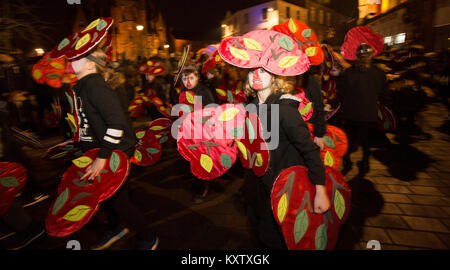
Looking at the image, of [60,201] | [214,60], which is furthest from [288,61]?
[214,60]

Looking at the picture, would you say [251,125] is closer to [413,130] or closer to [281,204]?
[281,204]

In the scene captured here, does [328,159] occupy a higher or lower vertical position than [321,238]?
higher

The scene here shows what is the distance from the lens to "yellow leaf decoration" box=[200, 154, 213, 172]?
1955 millimetres

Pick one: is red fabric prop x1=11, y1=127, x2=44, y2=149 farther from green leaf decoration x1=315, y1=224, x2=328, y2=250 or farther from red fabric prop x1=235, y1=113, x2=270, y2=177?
green leaf decoration x1=315, y1=224, x2=328, y2=250

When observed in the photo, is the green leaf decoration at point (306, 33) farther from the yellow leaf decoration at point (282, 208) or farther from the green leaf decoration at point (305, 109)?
the yellow leaf decoration at point (282, 208)

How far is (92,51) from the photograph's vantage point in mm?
1948

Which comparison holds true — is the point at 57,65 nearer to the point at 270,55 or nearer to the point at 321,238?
the point at 270,55

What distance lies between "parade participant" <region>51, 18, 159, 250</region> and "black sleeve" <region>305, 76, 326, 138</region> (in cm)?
175

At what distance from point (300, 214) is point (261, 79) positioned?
36.9 inches

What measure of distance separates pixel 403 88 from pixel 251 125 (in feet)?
17.8

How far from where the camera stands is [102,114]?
1.78m

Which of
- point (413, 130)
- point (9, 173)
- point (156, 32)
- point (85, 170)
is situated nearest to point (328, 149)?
point (85, 170)

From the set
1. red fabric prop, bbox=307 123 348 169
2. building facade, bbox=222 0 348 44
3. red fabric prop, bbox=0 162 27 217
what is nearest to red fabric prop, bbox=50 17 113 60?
red fabric prop, bbox=0 162 27 217

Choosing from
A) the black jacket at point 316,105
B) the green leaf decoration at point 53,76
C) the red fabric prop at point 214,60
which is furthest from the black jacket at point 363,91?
the green leaf decoration at point 53,76
